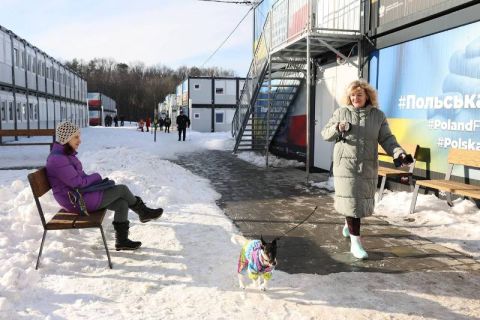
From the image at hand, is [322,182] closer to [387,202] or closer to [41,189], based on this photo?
[387,202]

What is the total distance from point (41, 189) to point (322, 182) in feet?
21.7

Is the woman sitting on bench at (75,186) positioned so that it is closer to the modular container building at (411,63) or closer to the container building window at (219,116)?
the modular container building at (411,63)

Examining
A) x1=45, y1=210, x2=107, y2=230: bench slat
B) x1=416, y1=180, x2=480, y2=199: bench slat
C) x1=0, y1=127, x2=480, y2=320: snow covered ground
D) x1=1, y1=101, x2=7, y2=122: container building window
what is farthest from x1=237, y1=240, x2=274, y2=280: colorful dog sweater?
x1=1, y1=101, x2=7, y2=122: container building window

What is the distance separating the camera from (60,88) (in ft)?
125

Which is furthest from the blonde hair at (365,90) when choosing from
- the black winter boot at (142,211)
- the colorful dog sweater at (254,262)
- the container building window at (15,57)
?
the container building window at (15,57)

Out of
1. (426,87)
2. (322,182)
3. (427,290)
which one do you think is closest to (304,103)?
(322,182)

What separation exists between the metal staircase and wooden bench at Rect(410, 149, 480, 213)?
3.83 m

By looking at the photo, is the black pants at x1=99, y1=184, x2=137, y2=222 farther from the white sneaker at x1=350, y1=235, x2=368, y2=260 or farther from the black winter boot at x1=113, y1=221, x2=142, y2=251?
the white sneaker at x1=350, y1=235, x2=368, y2=260

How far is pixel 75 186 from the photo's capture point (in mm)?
4613

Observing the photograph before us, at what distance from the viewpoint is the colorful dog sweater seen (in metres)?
3.70

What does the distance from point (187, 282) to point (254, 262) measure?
0.83m

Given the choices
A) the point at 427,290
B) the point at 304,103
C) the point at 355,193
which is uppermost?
the point at 304,103

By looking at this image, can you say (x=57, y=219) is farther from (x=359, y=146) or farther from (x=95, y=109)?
(x=95, y=109)

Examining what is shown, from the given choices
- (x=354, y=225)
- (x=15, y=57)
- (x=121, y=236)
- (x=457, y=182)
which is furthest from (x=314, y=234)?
(x=15, y=57)
